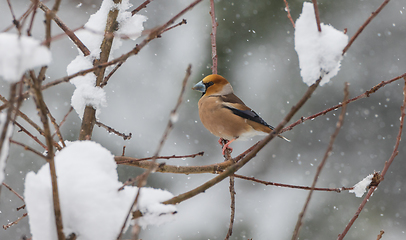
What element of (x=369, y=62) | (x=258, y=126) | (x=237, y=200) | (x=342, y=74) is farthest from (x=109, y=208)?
(x=369, y=62)

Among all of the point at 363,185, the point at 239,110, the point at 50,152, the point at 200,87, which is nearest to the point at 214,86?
the point at 200,87

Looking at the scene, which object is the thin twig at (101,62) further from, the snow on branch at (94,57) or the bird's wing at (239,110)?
the bird's wing at (239,110)

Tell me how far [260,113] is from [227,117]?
429 centimetres

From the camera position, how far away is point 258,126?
9.23 ft

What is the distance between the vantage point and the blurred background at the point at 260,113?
6473mm

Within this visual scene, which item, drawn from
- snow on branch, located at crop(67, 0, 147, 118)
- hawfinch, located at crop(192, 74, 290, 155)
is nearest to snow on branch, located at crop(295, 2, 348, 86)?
snow on branch, located at crop(67, 0, 147, 118)

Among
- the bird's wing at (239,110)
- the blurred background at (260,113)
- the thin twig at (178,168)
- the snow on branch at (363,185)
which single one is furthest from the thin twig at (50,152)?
the blurred background at (260,113)

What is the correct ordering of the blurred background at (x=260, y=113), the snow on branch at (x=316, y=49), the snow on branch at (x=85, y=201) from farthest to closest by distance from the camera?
1. the blurred background at (x=260, y=113)
2. the snow on branch at (x=316, y=49)
3. the snow on branch at (x=85, y=201)

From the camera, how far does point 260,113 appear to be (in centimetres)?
690

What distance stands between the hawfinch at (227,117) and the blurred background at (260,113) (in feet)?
11.3

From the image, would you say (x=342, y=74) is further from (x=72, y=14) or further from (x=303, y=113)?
(x=72, y=14)

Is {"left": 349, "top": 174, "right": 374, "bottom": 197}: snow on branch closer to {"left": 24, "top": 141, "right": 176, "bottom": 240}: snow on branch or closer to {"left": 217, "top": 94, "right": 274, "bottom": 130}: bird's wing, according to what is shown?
{"left": 24, "top": 141, "right": 176, "bottom": 240}: snow on branch

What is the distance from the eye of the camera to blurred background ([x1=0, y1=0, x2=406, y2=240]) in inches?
255

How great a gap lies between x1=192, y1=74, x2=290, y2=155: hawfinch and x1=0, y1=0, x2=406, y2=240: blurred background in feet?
11.3
